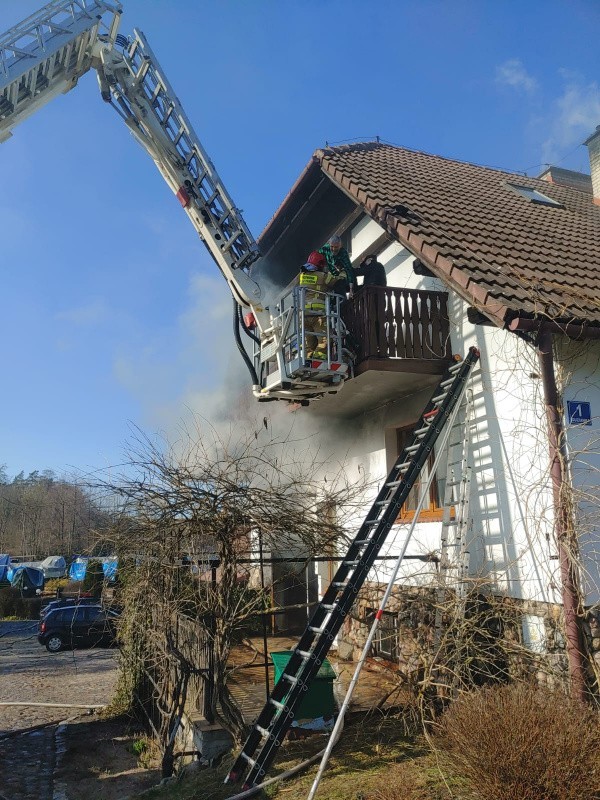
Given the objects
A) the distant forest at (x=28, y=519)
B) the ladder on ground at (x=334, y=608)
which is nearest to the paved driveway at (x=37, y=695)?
the ladder on ground at (x=334, y=608)

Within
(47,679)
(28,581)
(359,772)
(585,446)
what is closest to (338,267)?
(585,446)

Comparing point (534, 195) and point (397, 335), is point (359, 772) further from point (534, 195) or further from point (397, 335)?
point (534, 195)

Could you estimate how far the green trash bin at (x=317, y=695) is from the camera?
646 cm

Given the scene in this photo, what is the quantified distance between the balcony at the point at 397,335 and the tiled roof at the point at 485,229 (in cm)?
75

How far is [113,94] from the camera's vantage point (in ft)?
33.7

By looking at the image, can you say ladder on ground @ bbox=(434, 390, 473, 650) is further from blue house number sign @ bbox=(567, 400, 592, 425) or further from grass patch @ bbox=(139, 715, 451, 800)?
blue house number sign @ bbox=(567, 400, 592, 425)

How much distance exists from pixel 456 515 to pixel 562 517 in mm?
1623

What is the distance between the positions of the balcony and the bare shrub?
445cm

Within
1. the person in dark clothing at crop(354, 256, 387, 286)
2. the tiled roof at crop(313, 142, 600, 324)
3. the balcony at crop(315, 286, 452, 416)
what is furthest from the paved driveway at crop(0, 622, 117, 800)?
the tiled roof at crop(313, 142, 600, 324)

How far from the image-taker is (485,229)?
29.4ft

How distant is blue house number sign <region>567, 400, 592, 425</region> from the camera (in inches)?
259

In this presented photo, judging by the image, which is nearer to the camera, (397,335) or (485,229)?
(397,335)

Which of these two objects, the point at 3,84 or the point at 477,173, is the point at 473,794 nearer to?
the point at 3,84

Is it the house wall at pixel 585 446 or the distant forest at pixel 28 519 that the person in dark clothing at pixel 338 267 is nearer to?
the house wall at pixel 585 446
